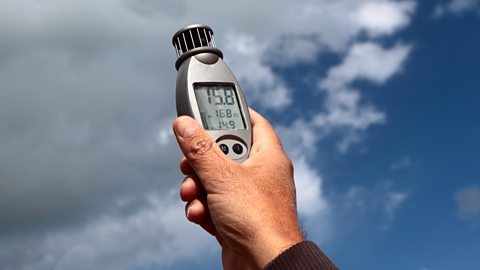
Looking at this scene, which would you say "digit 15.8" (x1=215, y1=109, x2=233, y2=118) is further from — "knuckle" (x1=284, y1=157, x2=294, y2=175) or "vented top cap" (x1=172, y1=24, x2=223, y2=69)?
"knuckle" (x1=284, y1=157, x2=294, y2=175)

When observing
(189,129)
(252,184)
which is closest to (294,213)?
→ (252,184)

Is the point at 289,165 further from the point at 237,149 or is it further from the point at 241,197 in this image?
the point at 241,197

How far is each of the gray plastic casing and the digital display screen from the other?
0.10 ft

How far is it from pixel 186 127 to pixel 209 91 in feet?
2.02

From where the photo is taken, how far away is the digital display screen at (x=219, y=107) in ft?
11.7

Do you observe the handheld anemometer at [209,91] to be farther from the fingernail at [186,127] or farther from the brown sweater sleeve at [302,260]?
the brown sweater sleeve at [302,260]

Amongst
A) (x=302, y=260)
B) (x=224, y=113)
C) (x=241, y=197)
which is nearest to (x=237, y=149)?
(x=224, y=113)

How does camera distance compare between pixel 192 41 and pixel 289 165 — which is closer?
pixel 289 165

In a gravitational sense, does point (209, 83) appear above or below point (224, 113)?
above

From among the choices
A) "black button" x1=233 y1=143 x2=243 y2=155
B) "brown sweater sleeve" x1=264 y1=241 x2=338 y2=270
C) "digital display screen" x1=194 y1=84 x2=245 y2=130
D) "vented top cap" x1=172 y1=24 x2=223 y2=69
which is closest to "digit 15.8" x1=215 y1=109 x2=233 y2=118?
"digital display screen" x1=194 y1=84 x2=245 y2=130

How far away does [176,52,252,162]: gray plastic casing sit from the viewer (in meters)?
3.48

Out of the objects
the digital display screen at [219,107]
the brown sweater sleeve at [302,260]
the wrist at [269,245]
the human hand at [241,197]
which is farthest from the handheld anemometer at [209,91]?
the brown sweater sleeve at [302,260]

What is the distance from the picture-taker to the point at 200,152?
2955 mm

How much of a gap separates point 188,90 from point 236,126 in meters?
0.40
